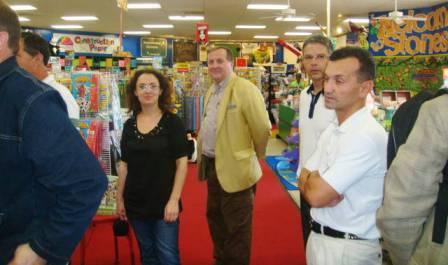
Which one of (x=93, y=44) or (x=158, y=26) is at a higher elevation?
(x=158, y=26)

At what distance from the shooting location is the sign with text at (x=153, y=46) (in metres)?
20.6

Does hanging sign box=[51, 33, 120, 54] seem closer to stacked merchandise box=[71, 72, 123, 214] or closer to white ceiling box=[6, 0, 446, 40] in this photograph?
white ceiling box=[6, 0, 446, 40]

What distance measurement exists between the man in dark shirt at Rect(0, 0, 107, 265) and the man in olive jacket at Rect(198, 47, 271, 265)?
1.90 m

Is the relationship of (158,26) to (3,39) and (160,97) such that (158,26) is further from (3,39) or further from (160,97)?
(3,39)

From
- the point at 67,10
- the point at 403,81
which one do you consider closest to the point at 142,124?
the point at 403,81

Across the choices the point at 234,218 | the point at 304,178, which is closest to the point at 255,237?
the point at 234,218

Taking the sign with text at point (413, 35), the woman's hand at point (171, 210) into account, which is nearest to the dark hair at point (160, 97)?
the woman's hand at point (171, 210)

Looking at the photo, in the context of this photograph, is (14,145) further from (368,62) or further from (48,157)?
(368,62)

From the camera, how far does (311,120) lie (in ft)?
8.57

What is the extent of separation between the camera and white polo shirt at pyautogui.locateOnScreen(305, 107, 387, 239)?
1.62m

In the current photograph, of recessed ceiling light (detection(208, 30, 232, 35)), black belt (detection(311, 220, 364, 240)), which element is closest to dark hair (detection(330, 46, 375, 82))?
black belt (detection(311, 220, 364, 240))

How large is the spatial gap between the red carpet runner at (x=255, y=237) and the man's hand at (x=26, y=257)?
256 cm

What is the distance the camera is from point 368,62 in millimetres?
1750

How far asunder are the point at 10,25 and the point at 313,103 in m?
1.83
